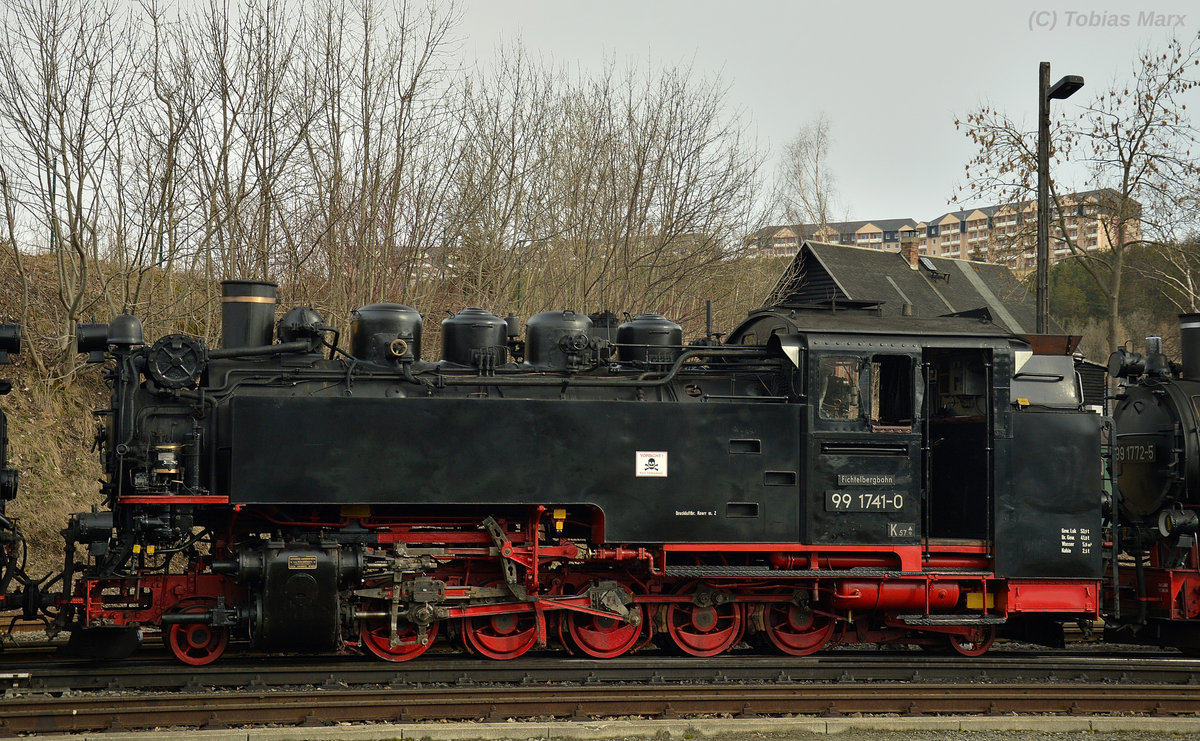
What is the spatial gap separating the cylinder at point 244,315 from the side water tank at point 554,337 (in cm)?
226

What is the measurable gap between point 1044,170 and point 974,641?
20.3ft

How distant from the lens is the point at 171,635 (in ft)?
24.7

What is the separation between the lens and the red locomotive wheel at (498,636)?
8016 millimetres

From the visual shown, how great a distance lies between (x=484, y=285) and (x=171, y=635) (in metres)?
11.0

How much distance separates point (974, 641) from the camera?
346 inches

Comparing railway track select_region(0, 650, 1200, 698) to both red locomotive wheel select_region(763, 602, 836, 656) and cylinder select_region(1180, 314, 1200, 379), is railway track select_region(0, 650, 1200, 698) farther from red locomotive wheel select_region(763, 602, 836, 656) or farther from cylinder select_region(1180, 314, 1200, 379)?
cylinder select_region(1180, 314, 1200, 379)

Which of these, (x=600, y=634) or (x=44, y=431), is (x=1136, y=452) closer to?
(x=600, y=634)

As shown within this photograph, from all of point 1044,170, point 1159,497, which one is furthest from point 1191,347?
point 1044,170

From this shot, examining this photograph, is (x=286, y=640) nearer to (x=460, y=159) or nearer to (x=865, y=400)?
(x=865, y=400)

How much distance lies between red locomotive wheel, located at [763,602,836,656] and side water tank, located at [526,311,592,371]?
2858 millimetres

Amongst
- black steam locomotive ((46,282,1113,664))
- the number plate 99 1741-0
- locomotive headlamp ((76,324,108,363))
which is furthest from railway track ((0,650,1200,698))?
locomotive headlamp ((76,324,108,363))

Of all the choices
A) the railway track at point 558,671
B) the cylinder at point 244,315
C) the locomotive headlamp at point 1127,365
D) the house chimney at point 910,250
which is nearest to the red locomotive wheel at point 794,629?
the railway track at point 558,671

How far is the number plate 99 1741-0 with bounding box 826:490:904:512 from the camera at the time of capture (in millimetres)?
7983

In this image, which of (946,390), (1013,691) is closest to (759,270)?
(946,390)
